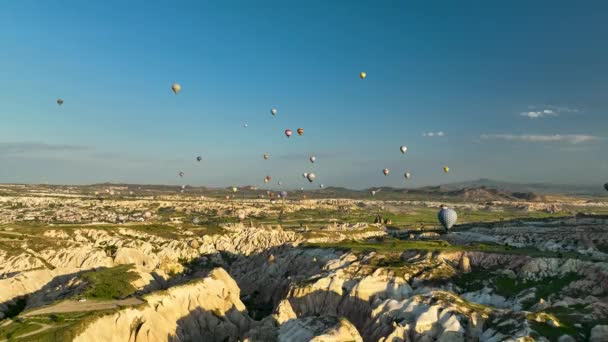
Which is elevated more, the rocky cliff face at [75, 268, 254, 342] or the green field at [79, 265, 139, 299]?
the green field at [79, 265, 139, 299]

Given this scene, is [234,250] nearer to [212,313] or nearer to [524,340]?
[212,313]

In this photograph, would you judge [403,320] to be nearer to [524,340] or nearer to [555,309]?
[524,340]

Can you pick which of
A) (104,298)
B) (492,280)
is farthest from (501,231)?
(104,298)

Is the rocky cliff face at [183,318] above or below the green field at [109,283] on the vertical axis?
below

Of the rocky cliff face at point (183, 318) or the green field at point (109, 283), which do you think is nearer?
the rocky cliff face at point (183, 318)

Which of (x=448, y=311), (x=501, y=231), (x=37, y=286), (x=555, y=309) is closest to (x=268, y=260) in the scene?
(x=37, y=286)

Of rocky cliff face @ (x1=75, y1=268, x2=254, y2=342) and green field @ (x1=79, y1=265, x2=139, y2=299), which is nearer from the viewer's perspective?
rocky cliff face @ (x1=75, y1=268, x2=254, y2=342)

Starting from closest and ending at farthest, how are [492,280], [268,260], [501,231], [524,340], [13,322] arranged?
[524,340] → [13,322] → [492,280] → [268,260] → [501,231]

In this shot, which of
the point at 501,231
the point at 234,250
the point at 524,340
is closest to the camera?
the point at 524,340

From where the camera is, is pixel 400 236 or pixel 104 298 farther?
pixel 400 236

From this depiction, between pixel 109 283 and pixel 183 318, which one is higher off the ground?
pixel 109 283

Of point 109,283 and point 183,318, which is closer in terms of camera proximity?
point 183,318
